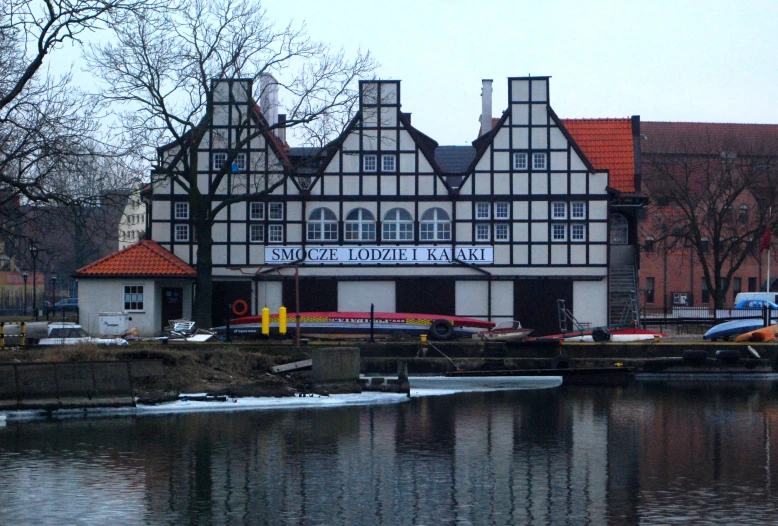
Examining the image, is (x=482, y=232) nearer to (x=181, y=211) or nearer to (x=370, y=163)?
(x=370, y=163)

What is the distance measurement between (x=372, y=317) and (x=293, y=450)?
61.1 feet

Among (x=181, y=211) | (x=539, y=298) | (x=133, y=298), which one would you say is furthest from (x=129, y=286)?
(x=539, y=298)

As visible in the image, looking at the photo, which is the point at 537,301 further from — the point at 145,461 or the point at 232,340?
the point at 145,461

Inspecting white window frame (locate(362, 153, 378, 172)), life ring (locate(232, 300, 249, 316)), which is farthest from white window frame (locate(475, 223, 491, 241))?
life ring (locate(232, 300, 249, 316))

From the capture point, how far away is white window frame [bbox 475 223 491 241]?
4503 cm

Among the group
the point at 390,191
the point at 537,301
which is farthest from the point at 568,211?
the point at 390,191

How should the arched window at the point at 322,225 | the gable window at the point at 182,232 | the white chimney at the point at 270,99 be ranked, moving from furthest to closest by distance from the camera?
the white chimney at the point at 270,99
the gable window at the point at 182,232
the arched window at the point at 322,225

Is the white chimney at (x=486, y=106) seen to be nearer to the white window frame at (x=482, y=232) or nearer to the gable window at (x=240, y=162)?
the white window frame at (x=482, y=232)

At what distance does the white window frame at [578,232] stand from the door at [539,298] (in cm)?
189

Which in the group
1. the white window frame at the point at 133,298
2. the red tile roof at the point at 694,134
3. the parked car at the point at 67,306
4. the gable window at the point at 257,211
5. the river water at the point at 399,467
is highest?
the red tile roof at the point at 694,134

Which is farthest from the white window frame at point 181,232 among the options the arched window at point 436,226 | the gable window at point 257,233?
the arched window at point 436,226

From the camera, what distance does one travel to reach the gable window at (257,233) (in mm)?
45438

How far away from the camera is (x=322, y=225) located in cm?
4531

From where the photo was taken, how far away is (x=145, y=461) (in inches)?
723
